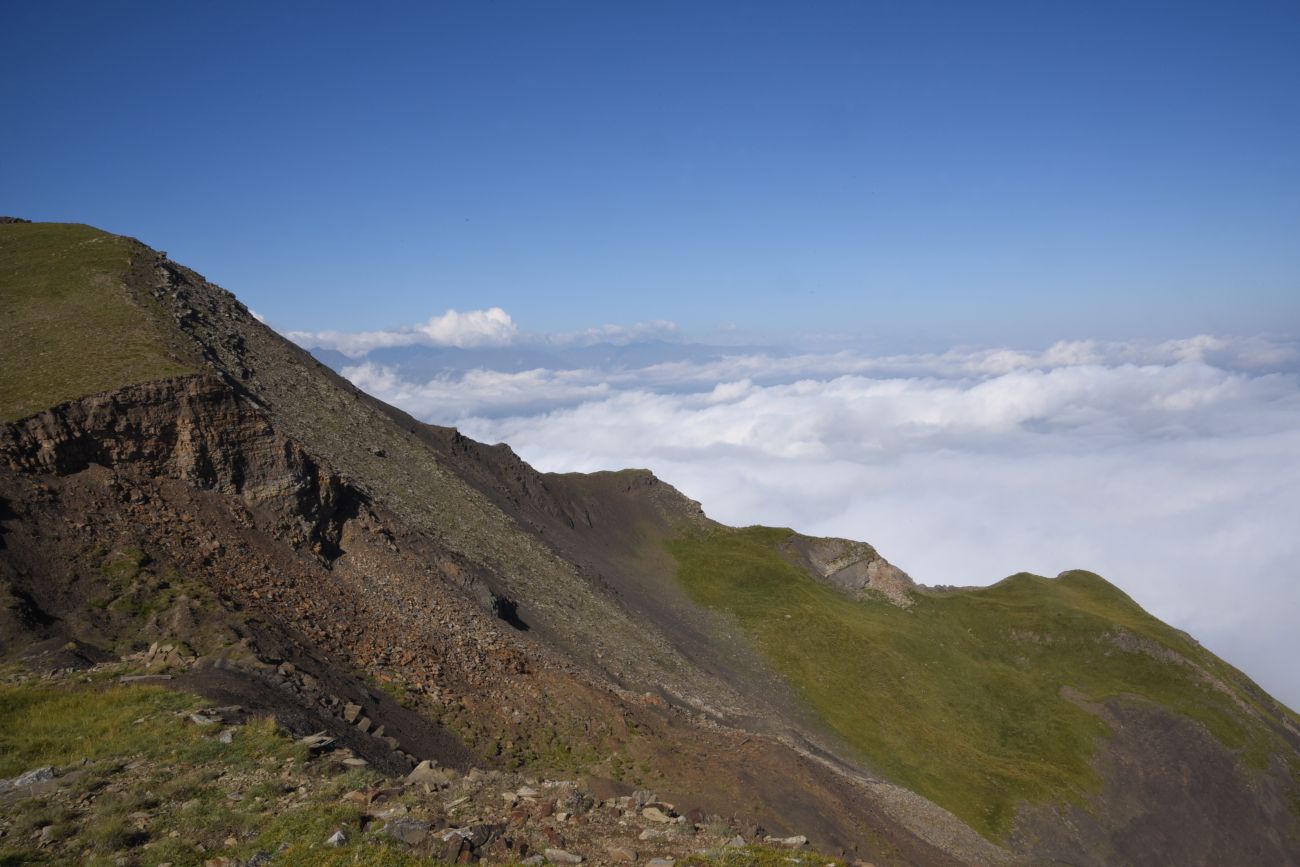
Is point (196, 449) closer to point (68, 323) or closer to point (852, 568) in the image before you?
point (68, 323)

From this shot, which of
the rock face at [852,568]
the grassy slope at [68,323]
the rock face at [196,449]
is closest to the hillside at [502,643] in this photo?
the rock face at [196,449]

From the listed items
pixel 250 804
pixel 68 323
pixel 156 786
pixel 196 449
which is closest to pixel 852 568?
pixel 196 449

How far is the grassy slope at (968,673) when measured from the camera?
159ft

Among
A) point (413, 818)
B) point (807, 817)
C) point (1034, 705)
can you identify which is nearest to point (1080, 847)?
point (1034, 705)

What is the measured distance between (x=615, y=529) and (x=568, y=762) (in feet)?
168

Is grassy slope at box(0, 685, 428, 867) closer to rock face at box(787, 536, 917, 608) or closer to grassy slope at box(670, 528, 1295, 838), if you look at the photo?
grassy slope at box(670, 528, 1295, 838)

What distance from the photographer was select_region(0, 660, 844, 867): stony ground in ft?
41.7

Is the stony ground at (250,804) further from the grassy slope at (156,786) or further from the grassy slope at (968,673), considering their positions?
the grassy slope at (968,673)

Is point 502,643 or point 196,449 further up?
point 196,449

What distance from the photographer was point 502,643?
33.7 metres

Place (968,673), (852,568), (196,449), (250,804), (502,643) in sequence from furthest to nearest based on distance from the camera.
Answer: (852,568)
(968,673)
(502,643)
(196,449)
(250,804)

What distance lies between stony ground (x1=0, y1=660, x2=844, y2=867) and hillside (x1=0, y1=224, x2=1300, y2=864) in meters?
0.18

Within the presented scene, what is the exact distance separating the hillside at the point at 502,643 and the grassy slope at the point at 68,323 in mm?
231

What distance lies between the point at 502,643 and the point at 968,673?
46.5 m
